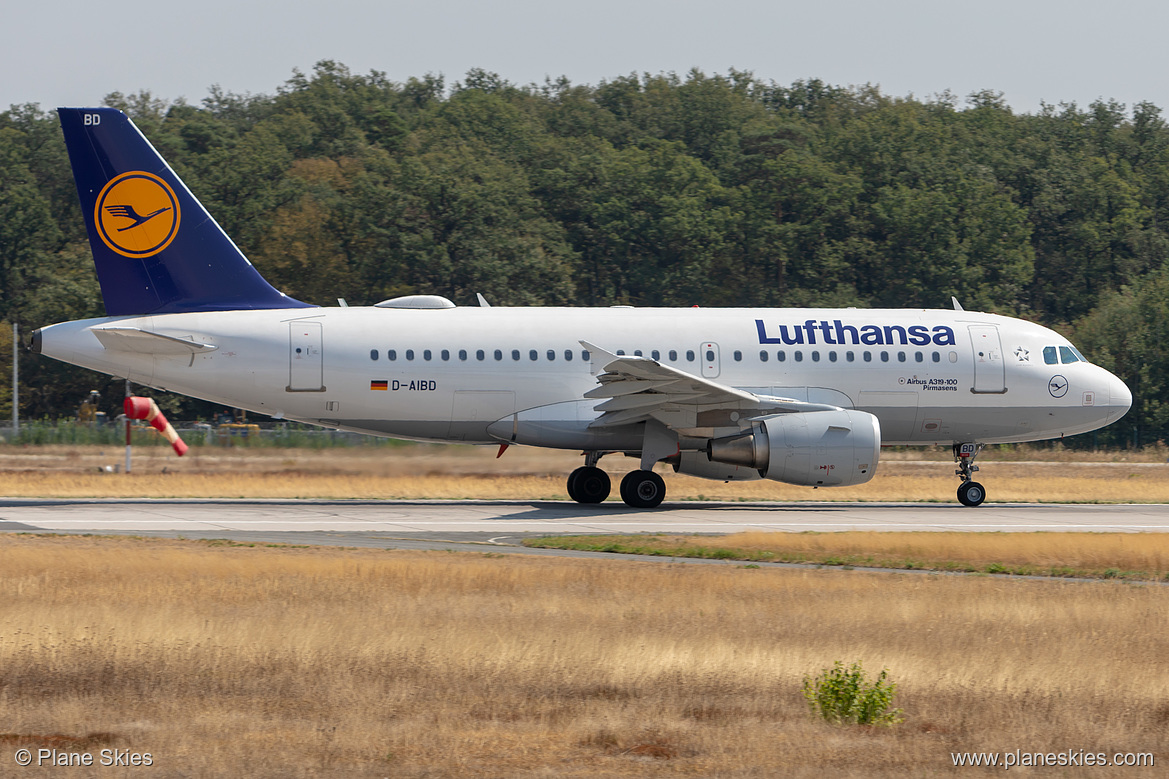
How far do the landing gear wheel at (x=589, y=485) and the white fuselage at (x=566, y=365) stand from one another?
1169mm

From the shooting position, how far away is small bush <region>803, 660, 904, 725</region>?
31.3 ft

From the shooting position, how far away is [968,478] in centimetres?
3039

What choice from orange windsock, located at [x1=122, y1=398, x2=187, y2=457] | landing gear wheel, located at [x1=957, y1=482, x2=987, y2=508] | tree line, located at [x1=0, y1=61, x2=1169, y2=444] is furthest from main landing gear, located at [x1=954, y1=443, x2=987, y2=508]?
tree line, located at [x1=0, y1=61, x2=1169, y2=444]

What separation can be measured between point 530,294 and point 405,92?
52.0 metres

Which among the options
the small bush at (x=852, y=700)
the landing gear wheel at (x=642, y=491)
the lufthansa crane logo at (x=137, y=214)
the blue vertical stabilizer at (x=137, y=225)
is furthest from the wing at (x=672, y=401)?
the small bush at (x=852, y=700)

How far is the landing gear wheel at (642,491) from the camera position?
27.5 meters

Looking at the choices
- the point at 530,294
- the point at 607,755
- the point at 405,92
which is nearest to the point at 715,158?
the point at 530,294

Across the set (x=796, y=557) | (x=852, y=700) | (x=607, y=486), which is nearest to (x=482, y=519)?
(x=607, y=486)

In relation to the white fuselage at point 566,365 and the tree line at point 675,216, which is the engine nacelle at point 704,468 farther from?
the tree line at point 675,216

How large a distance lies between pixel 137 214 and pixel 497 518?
9.85m

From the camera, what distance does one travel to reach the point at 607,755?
28.7 ft

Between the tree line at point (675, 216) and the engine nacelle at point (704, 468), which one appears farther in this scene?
the tree line at point (675, 216)

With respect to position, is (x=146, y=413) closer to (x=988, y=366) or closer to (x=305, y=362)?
(x=305, y=362)

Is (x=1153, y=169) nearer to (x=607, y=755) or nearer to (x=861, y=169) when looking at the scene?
(x=861, y=169)
